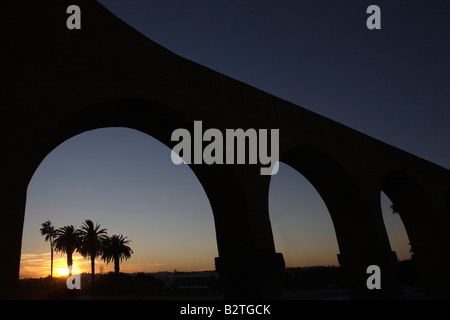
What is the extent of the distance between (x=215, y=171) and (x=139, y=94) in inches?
96.8

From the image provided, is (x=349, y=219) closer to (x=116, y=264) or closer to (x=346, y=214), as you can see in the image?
(x=346, y=214)

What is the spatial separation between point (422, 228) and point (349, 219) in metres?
5.65

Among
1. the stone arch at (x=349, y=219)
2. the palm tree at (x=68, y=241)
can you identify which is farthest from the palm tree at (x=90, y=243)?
the stone arch at (x=349, y=219)

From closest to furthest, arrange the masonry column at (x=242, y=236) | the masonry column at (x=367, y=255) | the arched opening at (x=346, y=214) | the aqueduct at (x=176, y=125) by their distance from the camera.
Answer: the aqueduct at (x=176, y=125) < the masonry column at (x=242, y=236) < the masonry column at (x=367, y=255) < the arched opening at (x=346, y=214)

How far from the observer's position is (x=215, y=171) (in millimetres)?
7715

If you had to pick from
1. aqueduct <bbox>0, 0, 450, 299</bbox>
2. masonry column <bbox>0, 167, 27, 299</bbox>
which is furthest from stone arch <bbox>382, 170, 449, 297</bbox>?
masonry column <bbox>0, 167, 27, 299</bbox>

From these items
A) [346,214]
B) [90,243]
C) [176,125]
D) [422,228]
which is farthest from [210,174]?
[90,243]

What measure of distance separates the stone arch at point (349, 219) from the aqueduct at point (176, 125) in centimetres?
3

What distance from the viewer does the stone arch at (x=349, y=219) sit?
34.1ft

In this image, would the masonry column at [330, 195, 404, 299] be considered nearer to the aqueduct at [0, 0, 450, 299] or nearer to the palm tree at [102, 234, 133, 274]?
the aqueduct at [0, 0, 450, 299]

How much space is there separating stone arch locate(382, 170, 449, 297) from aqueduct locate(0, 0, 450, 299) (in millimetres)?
1747

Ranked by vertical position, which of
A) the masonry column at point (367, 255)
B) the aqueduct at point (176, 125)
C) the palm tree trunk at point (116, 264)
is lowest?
the palm tree trunk at point (116, 264)

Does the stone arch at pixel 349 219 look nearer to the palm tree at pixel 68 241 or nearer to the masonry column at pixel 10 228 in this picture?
the masonry column at pixel 10 228
